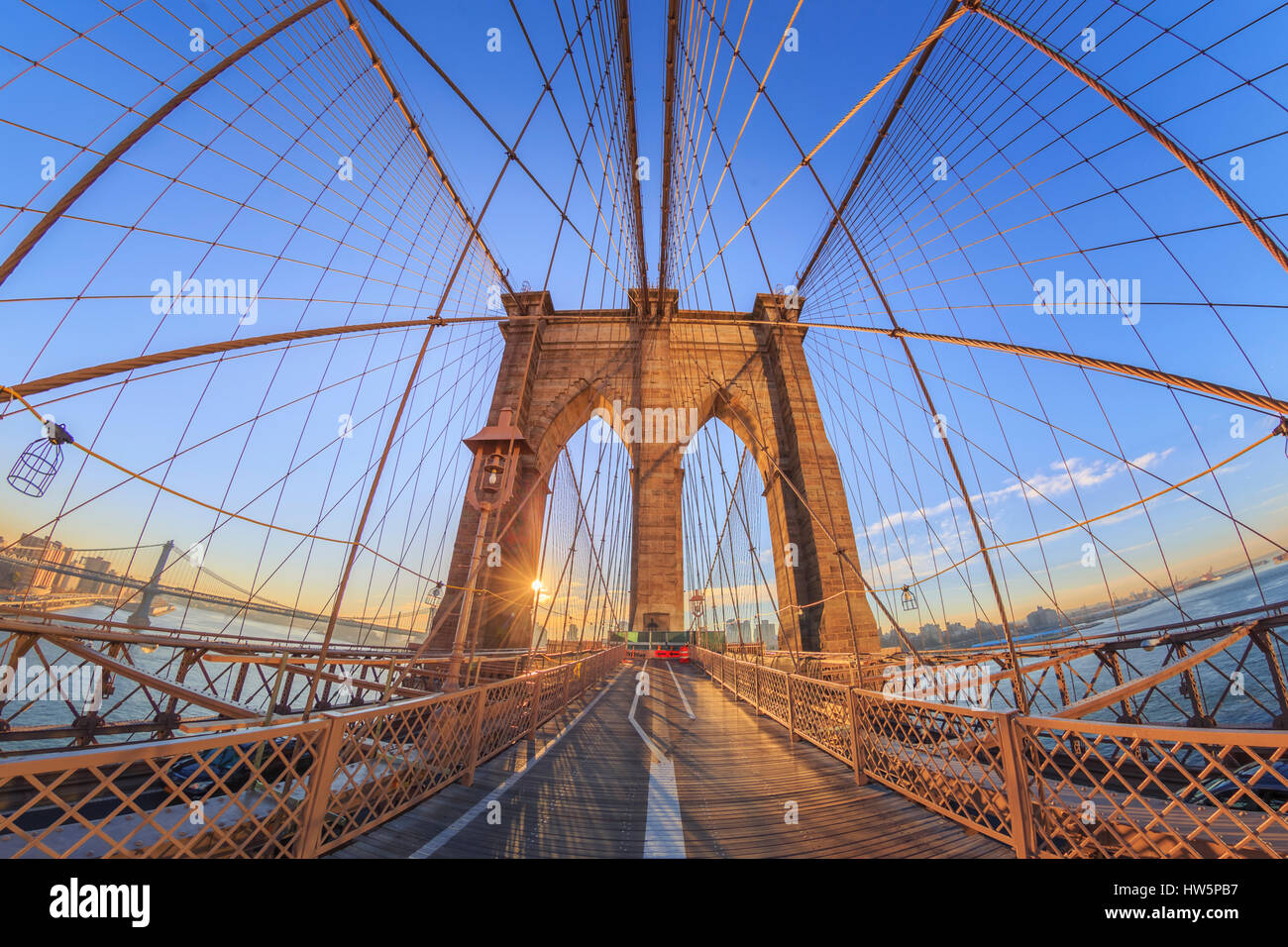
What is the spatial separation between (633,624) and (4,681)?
51.2ft

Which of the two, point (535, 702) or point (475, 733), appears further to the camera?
point (535, 702)

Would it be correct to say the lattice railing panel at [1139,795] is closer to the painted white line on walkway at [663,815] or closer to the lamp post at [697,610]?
the painted white line on walkway at [663,815]

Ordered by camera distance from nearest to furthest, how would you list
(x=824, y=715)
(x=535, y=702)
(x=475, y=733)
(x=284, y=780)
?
1. (x=284, y=780)
2. (x=475, y=733)
3. (x=824, y=715)
4. (x=535, y=702)

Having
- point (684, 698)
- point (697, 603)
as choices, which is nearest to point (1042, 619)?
point (697, 603)

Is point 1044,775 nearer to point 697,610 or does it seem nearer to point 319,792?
point 319,792

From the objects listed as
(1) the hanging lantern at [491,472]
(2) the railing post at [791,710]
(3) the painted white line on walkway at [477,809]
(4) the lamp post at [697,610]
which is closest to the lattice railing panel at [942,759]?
(2) the railing post at [791,710]

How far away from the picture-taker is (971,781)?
329cm

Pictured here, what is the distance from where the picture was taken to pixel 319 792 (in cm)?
270

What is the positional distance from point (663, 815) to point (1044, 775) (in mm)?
3647
